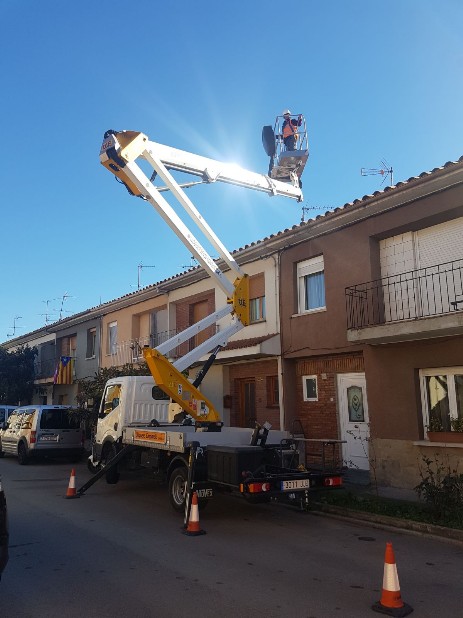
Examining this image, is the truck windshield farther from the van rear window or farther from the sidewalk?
the sidewalk

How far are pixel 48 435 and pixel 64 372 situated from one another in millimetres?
10310

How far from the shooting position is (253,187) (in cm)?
1176

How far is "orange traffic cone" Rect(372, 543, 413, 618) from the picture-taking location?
4367 mm

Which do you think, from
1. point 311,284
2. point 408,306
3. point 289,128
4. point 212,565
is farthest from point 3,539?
point 311,284

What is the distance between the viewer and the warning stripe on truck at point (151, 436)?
8628 mm

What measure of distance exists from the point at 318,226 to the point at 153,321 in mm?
9870

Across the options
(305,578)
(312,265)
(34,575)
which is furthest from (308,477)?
(312,265)

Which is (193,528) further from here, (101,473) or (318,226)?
(318,226)

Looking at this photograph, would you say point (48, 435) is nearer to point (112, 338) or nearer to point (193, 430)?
point (112, 338)

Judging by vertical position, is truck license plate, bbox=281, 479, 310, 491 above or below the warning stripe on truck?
below

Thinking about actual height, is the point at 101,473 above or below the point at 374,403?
below

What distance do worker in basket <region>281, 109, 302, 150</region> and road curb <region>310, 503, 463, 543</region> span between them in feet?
24.0

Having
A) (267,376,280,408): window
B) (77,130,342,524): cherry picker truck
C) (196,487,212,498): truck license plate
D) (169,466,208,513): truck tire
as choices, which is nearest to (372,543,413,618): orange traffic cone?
(77,130,342,524): cherry picker truck

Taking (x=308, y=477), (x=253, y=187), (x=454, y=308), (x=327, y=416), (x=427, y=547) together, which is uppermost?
(x=253, y=187)
